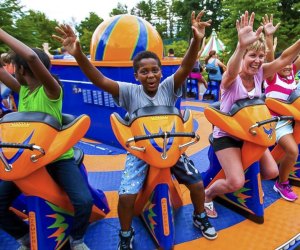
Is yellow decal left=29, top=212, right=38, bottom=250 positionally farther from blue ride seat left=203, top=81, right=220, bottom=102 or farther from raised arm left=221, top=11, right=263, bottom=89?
blue ride seat left=203, top=81, right=220, bottom=102

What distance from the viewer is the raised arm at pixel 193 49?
2.01 meters

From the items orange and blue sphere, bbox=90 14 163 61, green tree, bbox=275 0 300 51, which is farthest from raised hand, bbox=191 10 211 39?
green tree, bbox=275 0 300 51

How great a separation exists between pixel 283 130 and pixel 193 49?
125 cm

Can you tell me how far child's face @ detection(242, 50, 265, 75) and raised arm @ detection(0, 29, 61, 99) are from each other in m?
1.46

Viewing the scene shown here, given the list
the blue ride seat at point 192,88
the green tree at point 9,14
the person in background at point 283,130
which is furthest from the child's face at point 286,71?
the green tree at point 9,14

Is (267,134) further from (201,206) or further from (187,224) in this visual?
(187,224)

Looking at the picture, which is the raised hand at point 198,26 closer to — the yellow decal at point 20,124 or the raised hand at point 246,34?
the raised hand at point 246,34

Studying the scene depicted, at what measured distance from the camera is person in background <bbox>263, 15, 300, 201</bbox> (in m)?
2.65

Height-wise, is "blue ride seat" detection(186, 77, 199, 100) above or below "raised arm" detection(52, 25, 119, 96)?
below

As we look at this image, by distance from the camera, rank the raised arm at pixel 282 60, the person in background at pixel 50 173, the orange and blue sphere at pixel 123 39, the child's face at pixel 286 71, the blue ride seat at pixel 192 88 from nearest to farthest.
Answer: the person in background at pixel 50 173
the raised arm at pixel 282 60
the child's face at pixel 286 71
the orange and blue sphere at pixel 123 39
the blue ride seat at pixel 192 88

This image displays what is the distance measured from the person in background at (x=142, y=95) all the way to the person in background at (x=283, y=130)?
935 millimetres

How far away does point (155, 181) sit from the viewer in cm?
190

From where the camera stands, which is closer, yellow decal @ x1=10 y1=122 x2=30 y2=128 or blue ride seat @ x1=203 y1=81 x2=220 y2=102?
yellow decal @ x1=10 y1=122 x2=30 y2=128

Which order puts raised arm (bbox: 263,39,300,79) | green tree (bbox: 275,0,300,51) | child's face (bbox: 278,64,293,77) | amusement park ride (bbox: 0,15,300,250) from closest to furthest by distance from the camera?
amusement park ride (bbox: 0,15,300,250) < raised arm (bbox: 263,39,300,79) < child's face (bbox: 278,64,293,77) < green tree (bbox: 275,0,300,51)
